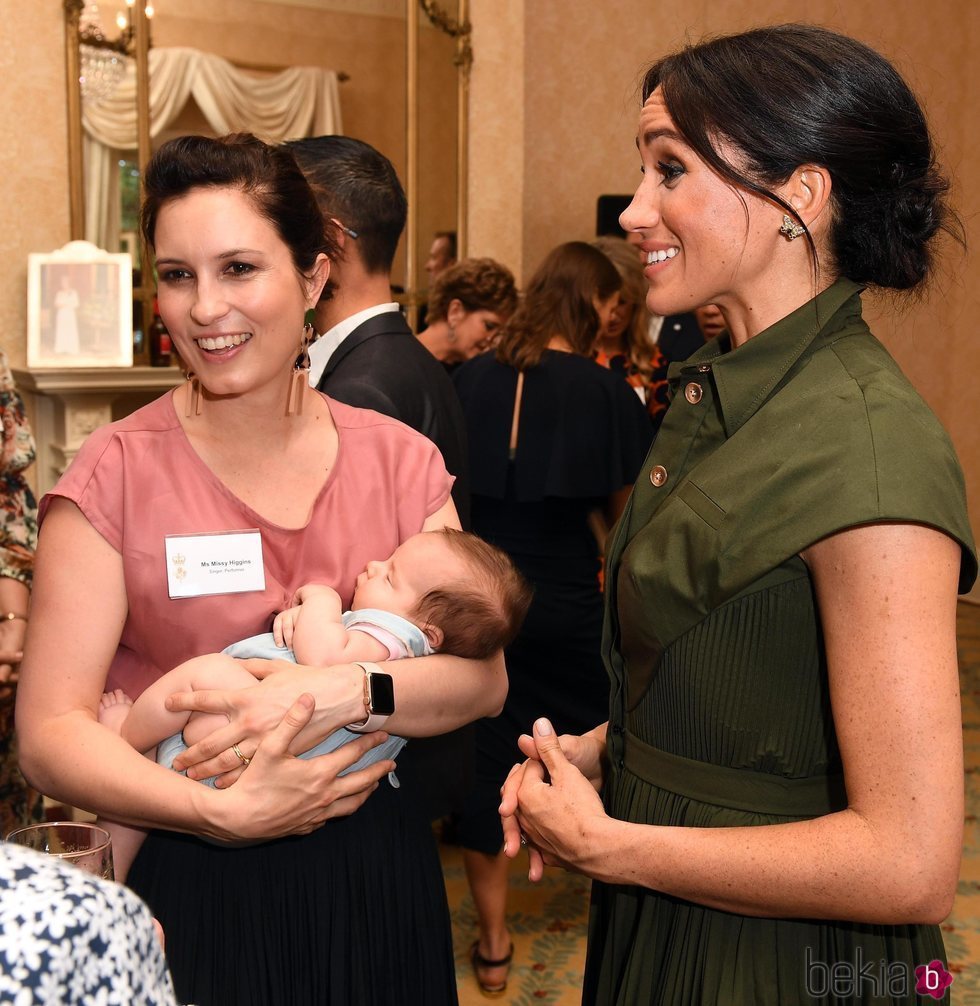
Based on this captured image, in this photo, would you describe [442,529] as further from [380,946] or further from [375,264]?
[375,264]

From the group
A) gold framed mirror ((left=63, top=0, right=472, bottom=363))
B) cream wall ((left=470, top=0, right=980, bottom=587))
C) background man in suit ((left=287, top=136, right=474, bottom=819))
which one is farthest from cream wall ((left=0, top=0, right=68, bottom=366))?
background man in suit ((left=287, top=136, right=474, bottom=819))

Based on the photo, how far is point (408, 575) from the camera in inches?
65.4

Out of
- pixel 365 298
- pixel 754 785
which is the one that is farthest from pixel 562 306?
pixel 754 785

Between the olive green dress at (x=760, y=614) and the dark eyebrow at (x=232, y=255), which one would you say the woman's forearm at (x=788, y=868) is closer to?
the olive green dress at (x=760, y=614)

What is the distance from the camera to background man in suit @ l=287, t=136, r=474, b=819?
2.41 meters

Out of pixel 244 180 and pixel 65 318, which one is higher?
pixel 244 180

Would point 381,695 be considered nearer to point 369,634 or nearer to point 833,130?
point 369,634

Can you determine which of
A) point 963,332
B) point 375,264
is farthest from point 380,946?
point 963,332

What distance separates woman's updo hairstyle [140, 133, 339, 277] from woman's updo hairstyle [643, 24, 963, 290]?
24.0 inches

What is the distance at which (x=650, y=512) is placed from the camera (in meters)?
1.45

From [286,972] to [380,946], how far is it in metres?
0.14

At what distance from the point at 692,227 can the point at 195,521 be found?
31.7 inches

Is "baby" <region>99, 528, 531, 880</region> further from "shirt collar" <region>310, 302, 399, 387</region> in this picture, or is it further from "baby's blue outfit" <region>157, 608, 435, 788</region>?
"shirt collar" <region>310, 302, 399, 387</region>

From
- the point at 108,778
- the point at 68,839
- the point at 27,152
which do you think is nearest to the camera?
the point at 68,839
